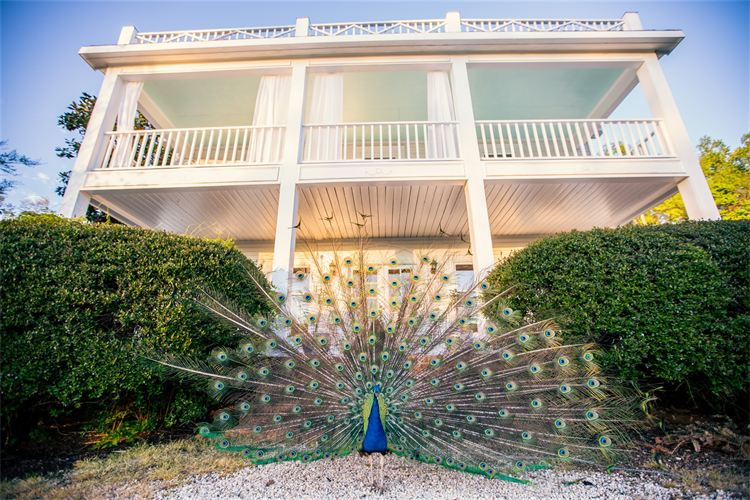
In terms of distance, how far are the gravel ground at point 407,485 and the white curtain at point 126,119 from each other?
589 centimetres

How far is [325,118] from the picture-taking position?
6.37 m

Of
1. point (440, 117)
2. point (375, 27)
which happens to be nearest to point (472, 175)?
point (440, 117)

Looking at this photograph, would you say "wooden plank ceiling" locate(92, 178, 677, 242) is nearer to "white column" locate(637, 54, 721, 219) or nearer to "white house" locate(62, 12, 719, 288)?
"white house" locate(62, 12, 719, 288)

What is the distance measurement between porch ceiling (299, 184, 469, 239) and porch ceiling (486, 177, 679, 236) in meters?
0.82

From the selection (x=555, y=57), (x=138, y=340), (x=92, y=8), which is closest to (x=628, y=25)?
(x=555, y=57)

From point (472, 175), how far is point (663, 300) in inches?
131

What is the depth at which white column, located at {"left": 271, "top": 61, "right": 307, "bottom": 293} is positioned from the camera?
5.15 metres

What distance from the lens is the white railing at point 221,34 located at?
658 centimetres

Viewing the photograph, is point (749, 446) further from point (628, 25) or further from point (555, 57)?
point (628, 25)

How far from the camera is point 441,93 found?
6367 mm

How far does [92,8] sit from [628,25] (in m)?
9.99

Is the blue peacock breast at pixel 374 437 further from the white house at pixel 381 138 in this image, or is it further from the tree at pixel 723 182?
the tree at pixel 723 182

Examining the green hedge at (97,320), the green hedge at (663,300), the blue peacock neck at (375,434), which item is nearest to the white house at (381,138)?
the green hedge at (663,300)

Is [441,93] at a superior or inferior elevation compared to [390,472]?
superior
